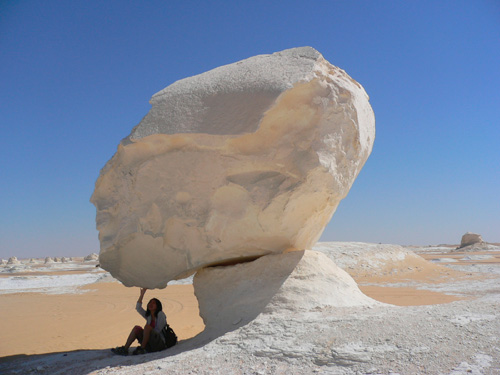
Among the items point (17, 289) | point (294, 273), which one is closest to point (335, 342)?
point (294, 273)

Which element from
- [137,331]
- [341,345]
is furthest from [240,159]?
[137,331]

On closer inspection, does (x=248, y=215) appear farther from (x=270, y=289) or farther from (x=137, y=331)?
(x=137, y=331)

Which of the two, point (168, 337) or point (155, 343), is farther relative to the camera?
point (168, 337)

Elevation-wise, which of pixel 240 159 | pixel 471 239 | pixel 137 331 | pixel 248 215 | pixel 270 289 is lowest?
pixel 137 331

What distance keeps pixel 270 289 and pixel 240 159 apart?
1.63 meters

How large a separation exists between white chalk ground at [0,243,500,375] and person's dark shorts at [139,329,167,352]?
0.42m

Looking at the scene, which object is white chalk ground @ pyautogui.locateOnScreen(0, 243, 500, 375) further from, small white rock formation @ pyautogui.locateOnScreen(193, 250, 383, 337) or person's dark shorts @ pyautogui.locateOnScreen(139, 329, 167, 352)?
person's dark shorts @ pyautogui.locateOnScreen(139, 329, 167, 352)

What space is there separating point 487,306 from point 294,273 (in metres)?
2.10

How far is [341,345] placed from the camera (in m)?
3.38

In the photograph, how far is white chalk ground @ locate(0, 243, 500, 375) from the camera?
302cm

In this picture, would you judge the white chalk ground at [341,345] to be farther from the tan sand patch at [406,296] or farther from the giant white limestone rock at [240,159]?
the tan sand patch at [406,296]

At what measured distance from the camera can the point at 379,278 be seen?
14992 millimetres

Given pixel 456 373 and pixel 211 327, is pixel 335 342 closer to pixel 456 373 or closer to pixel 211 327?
pixel 456 373

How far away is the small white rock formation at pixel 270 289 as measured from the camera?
14.5 ft
